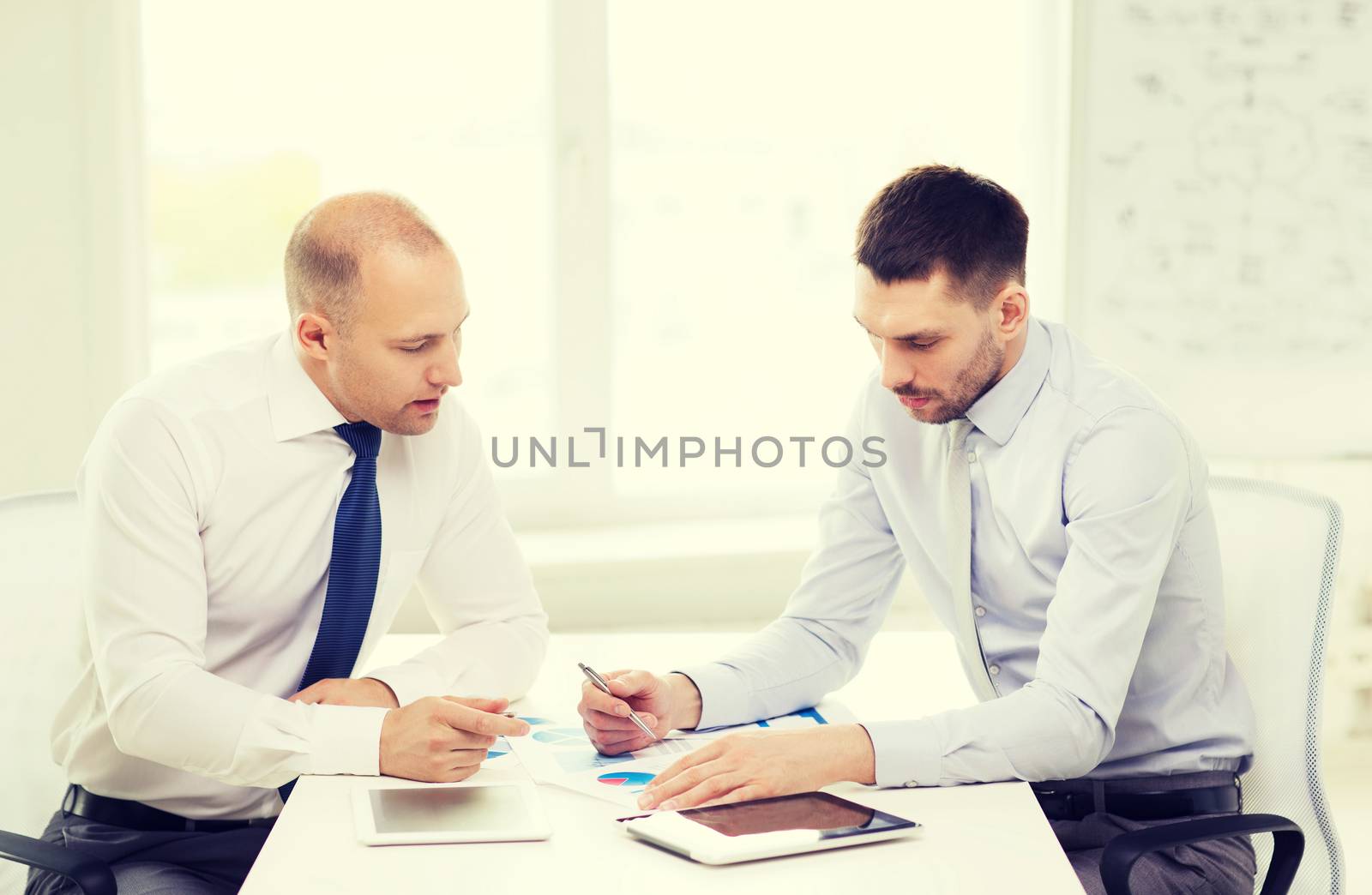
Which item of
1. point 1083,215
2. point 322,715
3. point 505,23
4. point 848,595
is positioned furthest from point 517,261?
point 322,715

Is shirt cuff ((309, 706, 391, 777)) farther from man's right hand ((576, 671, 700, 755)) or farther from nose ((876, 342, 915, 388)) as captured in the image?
nose ((876, 342, 915, 388))

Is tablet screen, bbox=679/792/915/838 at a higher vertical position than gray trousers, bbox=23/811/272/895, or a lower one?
higher

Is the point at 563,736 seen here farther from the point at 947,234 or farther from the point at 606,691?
the point at 947,234

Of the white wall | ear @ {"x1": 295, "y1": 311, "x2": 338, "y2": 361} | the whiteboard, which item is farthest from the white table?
the whiteboard

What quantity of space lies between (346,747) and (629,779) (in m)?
0.33

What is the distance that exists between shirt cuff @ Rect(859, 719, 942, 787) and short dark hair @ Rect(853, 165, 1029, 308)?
61 cm

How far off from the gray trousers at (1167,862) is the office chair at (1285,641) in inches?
2.2

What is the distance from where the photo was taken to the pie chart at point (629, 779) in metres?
1.49

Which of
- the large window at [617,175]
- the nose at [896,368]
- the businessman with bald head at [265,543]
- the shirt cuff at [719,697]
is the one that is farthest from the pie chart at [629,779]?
the large window at [617,175]

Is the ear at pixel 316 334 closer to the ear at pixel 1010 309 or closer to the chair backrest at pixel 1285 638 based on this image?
the ear at pixel 1010 309

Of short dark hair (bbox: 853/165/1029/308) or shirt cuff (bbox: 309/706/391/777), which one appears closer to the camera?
shirt cuff (bbox: 309/706/391/777)

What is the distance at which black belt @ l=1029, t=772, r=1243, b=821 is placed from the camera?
174 cm

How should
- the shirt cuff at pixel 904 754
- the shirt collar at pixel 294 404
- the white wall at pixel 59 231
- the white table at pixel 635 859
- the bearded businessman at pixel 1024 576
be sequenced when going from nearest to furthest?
the white table at pixel 635 859, the shirt cuff at pixel 904 754, the bearded businessman at pixel 1024 576, the shirt collar at pixel 294 404, the white wall at pixel 59 231

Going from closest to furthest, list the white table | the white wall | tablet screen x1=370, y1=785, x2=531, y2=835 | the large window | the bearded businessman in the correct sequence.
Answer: the white table
tablet screen x1=370, y1=785, x2=531, y2=835
the bearded businessman
the white wall
the large window
